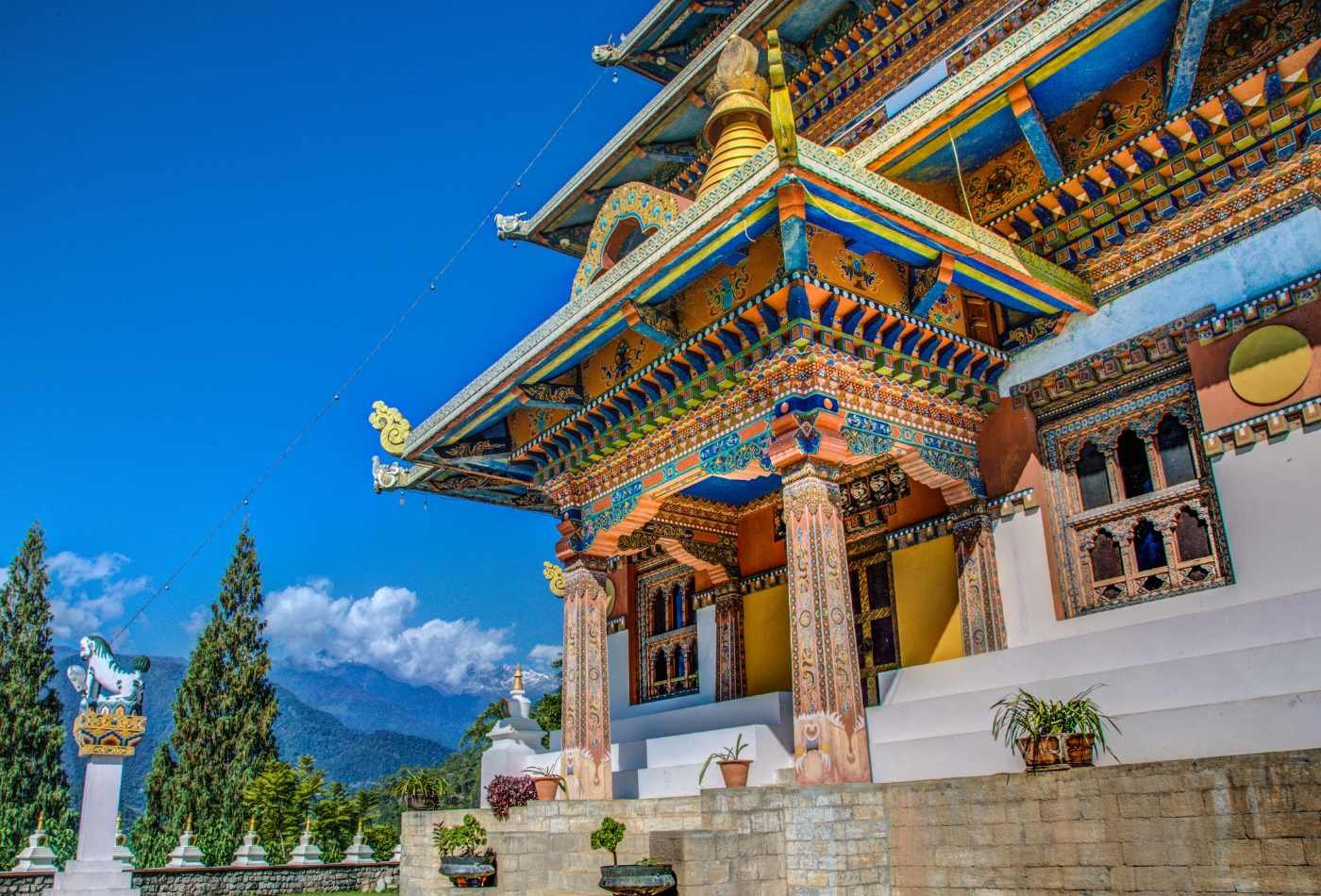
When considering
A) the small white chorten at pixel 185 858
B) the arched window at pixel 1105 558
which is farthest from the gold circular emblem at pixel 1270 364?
the small white chorten at pixel 185 858

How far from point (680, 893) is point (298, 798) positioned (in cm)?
2408

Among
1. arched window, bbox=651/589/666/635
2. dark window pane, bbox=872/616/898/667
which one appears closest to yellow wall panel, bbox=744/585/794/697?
dark window pane, bbox=872/616/898/667

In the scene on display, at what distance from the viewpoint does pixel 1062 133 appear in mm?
9328

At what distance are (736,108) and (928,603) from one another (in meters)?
5.47

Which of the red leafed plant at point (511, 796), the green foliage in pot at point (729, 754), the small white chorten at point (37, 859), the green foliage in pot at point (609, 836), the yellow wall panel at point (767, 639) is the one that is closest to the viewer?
the green foliage in pot at point (609, 836)

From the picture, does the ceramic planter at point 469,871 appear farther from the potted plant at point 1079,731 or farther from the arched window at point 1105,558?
the arched window at point 1105,558

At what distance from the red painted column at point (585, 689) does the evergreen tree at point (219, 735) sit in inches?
772

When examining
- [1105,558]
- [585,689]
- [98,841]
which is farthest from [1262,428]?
[98,841]

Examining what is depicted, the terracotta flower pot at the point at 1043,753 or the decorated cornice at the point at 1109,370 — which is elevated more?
the decorated cornice at the point at 1109,370

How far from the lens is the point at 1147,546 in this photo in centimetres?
858

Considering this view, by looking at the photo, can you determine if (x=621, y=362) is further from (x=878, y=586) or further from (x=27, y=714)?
(x=27, y=714)

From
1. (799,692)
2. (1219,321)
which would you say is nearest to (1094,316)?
(1219,321)

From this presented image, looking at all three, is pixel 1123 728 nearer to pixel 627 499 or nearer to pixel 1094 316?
pixel 1094 316

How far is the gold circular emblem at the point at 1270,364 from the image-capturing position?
7645 mm
